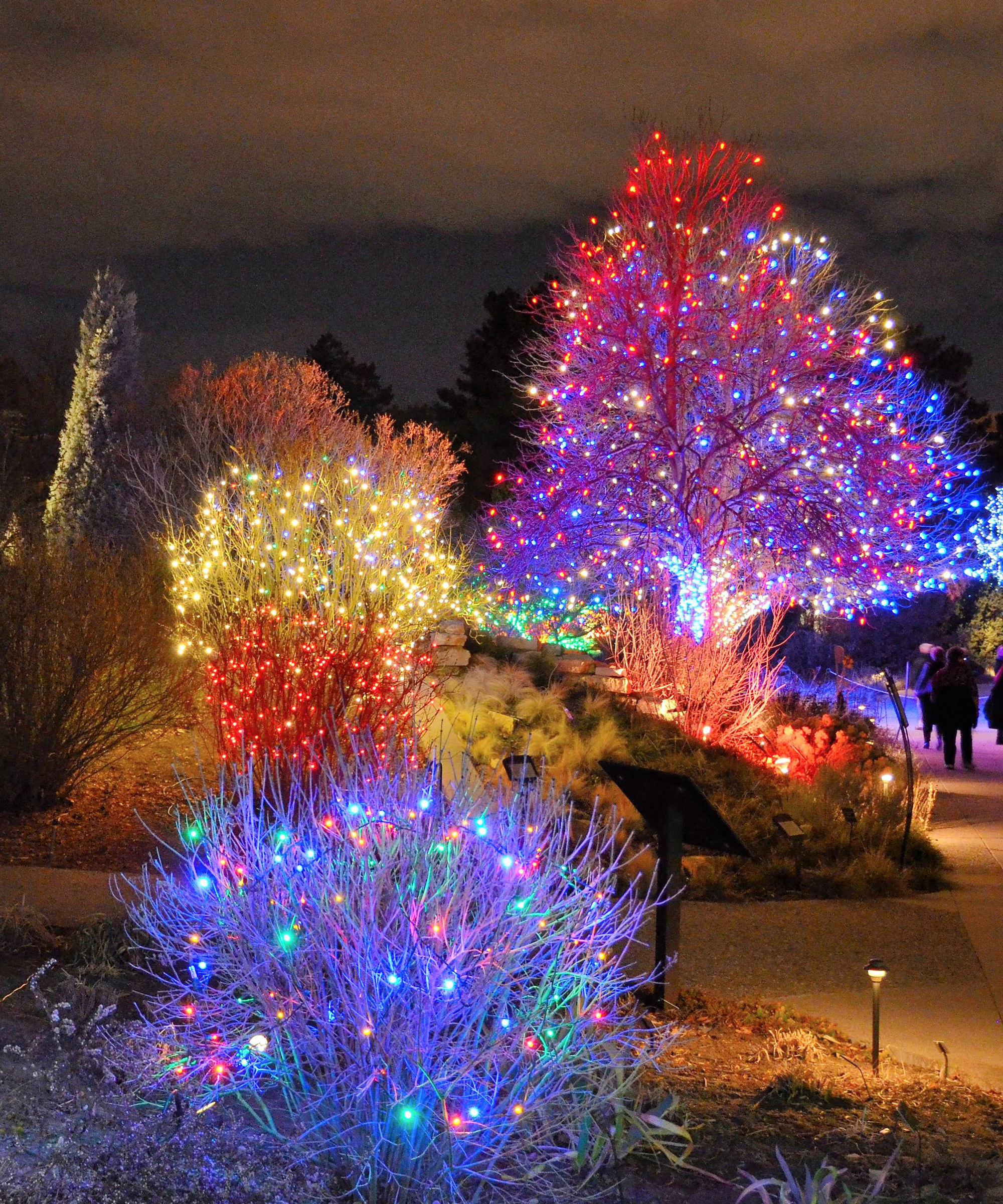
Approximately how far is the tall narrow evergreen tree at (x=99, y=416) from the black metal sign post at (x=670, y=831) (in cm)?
2204

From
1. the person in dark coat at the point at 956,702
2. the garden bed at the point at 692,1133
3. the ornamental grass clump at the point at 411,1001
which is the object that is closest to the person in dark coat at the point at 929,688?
the person in dark coat at the point at 956,702

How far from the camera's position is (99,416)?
1067 inches

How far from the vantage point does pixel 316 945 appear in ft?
11.7

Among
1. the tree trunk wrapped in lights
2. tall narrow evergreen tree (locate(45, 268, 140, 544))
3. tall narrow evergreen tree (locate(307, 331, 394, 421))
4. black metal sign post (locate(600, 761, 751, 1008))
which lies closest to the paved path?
black metal sign post (locate(600, 761, 751, 1008))

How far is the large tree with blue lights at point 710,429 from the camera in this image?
1472 cm

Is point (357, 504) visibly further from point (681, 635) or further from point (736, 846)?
point (736, 846)

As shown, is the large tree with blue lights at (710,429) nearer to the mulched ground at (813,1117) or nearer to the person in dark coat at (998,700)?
the person in dark coat at (998,700)

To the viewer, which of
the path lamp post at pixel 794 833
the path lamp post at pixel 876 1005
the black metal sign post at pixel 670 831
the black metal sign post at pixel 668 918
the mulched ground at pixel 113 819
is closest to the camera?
the path lamp post at pixel 876 1005

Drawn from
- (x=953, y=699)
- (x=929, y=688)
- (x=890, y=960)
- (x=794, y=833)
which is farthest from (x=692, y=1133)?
(x=929, y=688)

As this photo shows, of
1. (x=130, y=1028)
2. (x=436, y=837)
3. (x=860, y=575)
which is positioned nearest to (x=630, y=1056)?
(x=436, y=837)

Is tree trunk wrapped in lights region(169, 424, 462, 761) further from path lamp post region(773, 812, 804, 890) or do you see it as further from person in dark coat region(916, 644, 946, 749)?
person in dark coat region(916, 644, 946, 749)

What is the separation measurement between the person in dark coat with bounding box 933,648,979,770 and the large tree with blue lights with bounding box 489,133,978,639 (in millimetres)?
1583

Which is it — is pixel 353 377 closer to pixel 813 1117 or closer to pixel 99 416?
pixel 99 416

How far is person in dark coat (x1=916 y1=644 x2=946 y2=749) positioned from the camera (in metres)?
14.9
